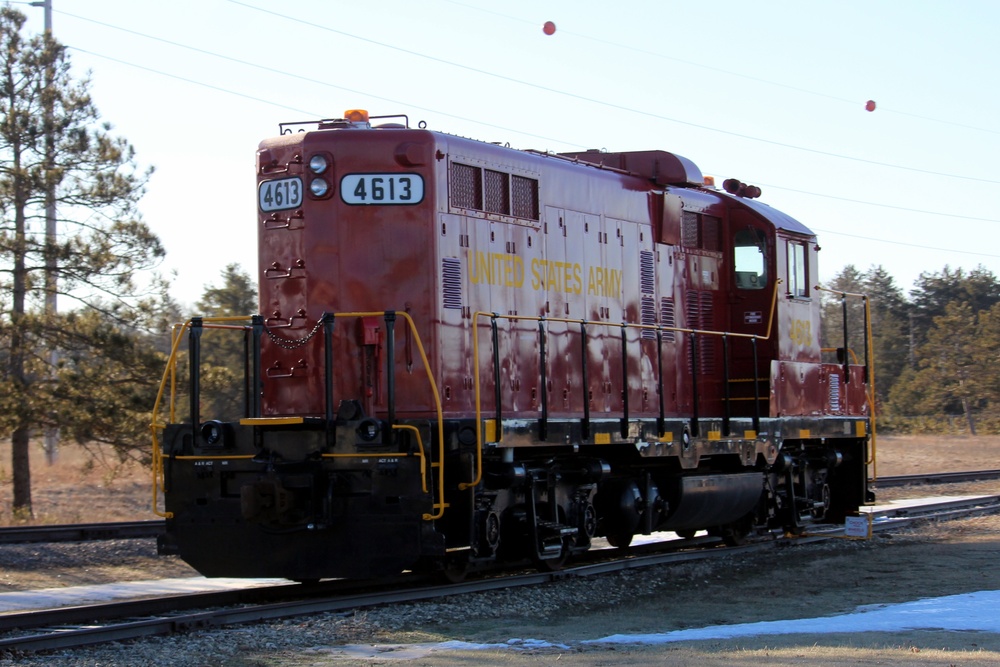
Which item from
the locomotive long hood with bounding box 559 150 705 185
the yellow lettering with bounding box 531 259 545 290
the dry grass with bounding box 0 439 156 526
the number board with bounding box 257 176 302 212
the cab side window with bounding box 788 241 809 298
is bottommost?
the dry grass with bounding box 0 439 156 526

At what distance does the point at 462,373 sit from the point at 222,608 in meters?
2.86

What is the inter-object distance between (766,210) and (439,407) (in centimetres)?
709

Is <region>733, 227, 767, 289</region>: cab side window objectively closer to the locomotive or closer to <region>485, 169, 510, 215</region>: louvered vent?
the locomotive

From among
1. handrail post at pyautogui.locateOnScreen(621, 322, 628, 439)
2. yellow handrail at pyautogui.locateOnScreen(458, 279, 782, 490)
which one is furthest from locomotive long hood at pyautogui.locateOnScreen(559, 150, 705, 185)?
handrail post at pyautogui.locateOnScreen(621, 322, 628, 439)

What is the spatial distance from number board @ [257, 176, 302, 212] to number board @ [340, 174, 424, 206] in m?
0.45

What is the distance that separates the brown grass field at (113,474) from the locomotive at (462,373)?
10.7 m

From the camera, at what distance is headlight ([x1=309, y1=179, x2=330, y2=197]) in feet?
35.4

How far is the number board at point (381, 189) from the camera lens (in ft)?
35.2

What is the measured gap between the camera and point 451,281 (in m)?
10.9

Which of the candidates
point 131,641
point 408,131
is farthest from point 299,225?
point 131,641

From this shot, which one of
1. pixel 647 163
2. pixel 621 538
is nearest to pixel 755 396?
pixel 621 538

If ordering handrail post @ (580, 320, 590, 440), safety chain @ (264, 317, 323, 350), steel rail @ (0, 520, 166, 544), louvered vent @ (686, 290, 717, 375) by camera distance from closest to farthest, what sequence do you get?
safety chain @ (264, 317, 323, 350), handrail post @ (580, 320, 590, 440), louvered vent @ (686, 290, 717, 375), steel rail @ (0, 520, 166, 544)

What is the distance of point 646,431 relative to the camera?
40.8 feet

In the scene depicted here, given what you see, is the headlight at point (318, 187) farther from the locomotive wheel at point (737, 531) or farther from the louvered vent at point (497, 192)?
the locomotive wheel at point (737, 531)
